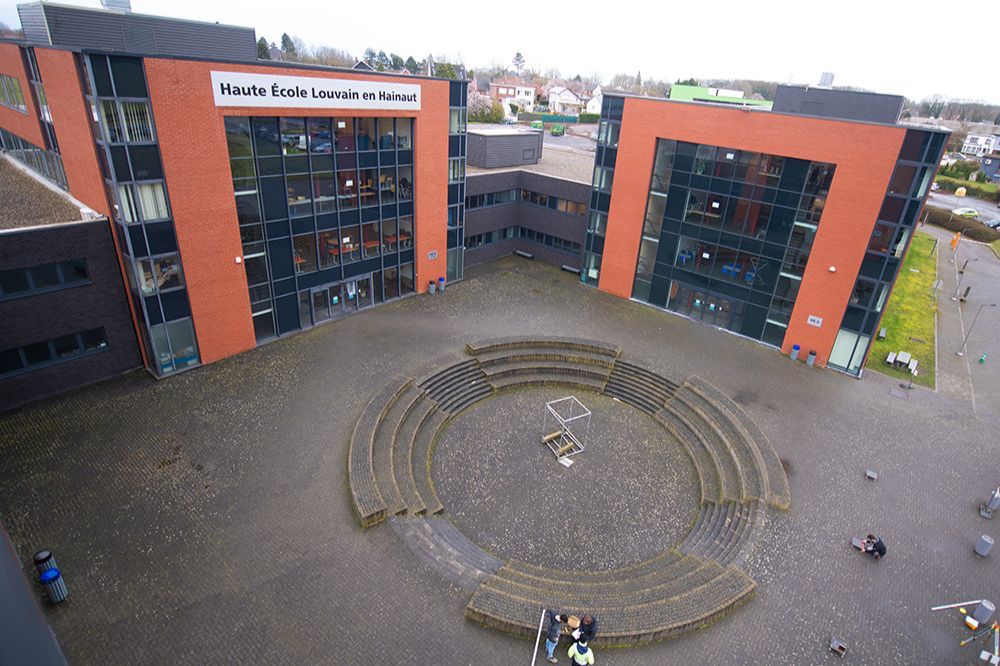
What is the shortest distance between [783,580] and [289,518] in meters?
13.4

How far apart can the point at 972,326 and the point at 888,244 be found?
12.6 metres

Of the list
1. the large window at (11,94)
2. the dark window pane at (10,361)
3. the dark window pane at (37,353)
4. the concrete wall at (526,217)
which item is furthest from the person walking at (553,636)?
the large window at (11,94)

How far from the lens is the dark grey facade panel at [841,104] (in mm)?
24344

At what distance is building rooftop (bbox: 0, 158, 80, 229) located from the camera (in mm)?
19891

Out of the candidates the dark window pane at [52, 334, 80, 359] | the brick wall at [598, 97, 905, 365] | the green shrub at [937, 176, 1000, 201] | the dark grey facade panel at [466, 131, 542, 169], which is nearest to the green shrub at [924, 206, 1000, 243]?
the green shrub at [937, 176, 1000, 201]

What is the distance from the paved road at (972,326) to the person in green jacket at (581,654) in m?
20.8

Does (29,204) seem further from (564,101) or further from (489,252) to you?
(564,101)

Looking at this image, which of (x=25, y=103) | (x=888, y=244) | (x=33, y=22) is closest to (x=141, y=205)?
(x=33, y=22)

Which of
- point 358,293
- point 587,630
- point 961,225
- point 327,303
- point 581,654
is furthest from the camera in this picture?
point 961,225

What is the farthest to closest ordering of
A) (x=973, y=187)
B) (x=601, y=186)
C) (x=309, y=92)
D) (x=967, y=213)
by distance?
(x=973, y=187) < (x=967, y=213) < (x=601, y=186) < (x=309, y=92)

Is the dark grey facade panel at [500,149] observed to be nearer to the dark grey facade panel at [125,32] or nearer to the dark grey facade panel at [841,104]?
the dark grey facade panel at [125,32]

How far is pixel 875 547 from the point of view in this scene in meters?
15.1

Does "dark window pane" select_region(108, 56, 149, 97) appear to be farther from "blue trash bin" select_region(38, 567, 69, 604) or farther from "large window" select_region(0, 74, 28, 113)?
"blue trash bin" select_region(38, 567, 69, 604)

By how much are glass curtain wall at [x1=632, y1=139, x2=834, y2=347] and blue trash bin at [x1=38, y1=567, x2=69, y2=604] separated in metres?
26.5
